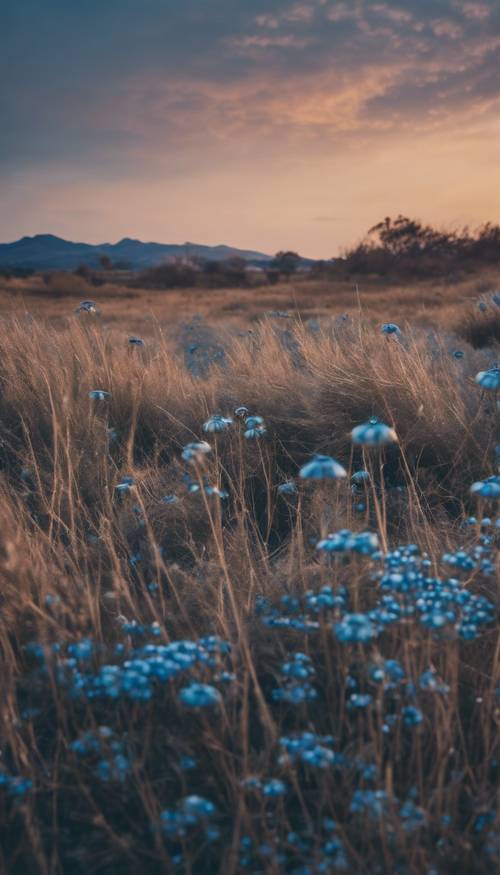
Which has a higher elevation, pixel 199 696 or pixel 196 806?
pixel 199 696

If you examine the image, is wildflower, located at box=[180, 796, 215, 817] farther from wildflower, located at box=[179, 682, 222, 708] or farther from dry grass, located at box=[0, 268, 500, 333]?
dry grass, located at box=[0, 268, 500, 333]

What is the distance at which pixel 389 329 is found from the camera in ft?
13.6

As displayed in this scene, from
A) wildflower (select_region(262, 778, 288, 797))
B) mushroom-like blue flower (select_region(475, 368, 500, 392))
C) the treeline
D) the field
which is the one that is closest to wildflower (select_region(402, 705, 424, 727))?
the field

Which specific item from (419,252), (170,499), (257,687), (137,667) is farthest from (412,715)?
(419,252)

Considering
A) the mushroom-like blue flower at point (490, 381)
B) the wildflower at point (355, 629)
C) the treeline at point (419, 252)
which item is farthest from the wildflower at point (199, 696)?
the treeline at point (419, 252)

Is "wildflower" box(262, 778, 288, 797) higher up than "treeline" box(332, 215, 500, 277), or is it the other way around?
"treeline" box(332, 215, 500, 277)

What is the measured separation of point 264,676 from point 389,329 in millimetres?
2790

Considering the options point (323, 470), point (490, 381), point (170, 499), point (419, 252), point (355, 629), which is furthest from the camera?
point (419, 252)

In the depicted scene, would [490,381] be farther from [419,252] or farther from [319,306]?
[419,252]

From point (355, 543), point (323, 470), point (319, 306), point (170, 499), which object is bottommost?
point (170, 499)

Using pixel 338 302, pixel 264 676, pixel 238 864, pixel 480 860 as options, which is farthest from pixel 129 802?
pixel 338 302

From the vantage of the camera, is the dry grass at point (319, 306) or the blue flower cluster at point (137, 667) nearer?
the blue flower cluster at point (137, 667)

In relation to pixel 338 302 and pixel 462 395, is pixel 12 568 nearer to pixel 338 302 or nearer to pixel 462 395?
pixel 462 395

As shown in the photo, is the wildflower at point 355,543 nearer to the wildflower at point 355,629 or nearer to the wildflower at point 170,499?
the wildflower at point 355,629
